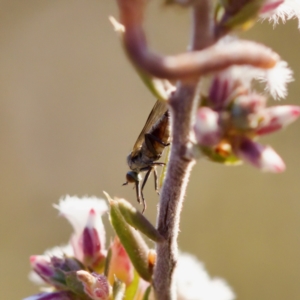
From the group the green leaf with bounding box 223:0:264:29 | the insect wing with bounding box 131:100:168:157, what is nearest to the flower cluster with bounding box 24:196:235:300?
the insect wing with bounding box 131:100:168:157

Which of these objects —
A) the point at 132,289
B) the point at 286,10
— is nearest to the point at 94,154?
the point at 132,289

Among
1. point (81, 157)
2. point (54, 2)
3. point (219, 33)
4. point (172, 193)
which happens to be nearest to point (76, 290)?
point (172, 193)

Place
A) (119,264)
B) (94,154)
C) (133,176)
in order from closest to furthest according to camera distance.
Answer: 1. (119,264)
2. (133,176)
3. (94,154)

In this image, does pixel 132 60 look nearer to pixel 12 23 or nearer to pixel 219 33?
pixel 219 33

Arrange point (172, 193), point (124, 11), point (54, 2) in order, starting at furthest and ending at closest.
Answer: point (54, 2)
point (172, 193)
point (124, 11)

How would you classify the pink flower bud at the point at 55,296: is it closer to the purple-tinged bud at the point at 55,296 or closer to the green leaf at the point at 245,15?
the purple-tinged bud at the point at 55,296

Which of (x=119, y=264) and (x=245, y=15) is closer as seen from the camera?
(x=245, y=15)

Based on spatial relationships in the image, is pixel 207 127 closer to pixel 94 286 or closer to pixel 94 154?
pixel 94 286

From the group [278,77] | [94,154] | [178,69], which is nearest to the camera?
[178,69]

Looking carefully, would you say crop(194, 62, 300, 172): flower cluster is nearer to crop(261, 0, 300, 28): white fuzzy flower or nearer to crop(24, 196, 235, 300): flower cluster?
crop(261, 0, 300, 28): white fuzzy flower
